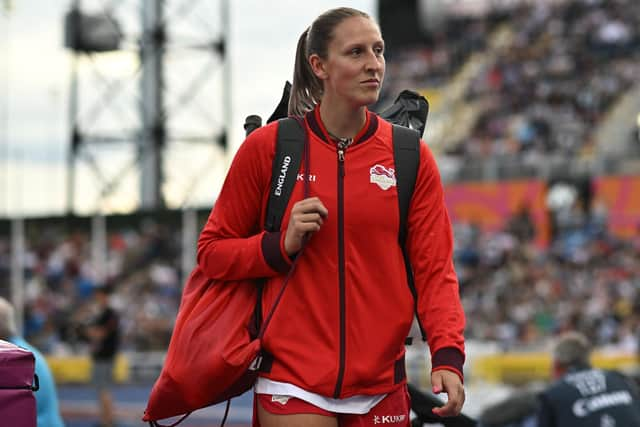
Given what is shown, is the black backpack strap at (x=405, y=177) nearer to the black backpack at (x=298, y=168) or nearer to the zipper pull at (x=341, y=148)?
the black backpack at (x=298, y=168)

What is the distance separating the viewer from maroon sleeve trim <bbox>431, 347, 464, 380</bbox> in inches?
130

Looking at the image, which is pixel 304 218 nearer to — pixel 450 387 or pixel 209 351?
→ pixel 209 351

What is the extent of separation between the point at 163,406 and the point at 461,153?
84.2ft

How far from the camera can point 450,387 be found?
10.7 feet

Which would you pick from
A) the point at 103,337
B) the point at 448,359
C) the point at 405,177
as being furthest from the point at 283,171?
the point at 103,337

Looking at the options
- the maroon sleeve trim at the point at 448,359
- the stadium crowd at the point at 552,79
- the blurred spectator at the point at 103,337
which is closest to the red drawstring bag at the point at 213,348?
the maroon sleeve trim at the point at 448,359

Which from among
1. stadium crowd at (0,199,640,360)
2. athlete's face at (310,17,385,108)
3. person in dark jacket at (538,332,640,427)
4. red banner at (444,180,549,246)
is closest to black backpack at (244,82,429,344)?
athlete's face at (310,17,385,108)

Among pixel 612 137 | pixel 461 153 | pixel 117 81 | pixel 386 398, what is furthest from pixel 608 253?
pixel 386 398

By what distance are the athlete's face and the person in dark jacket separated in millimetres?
3727

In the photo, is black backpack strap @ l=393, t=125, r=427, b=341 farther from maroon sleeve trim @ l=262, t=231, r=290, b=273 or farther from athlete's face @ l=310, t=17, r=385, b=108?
maroon sleeve trim @ l=262, t=231, r=290, b=273

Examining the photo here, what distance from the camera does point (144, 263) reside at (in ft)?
83.4

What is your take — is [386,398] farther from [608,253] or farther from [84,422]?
[608,253]

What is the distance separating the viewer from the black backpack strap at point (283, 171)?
3441 mm

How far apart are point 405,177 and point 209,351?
0.68 metres
